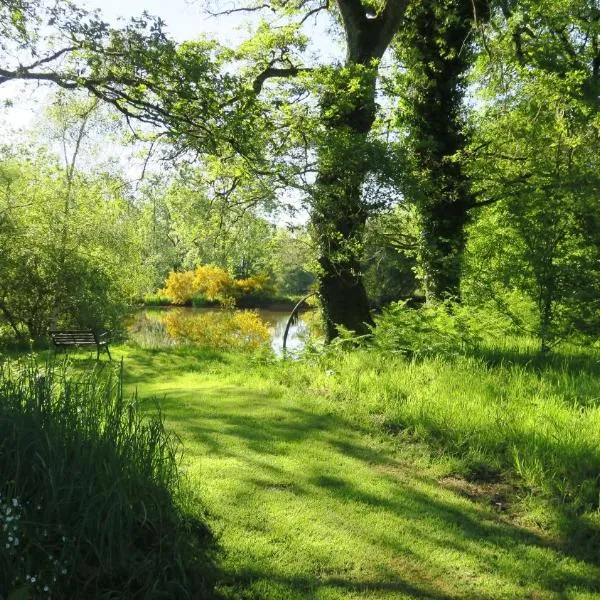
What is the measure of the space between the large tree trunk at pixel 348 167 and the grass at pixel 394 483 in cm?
275

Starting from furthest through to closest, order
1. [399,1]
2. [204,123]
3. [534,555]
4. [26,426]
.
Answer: [399,1] → [204,123] → [534,555] → [26,426]

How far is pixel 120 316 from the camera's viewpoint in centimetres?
1938

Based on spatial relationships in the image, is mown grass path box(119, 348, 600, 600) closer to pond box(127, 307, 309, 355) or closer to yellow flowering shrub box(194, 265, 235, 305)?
pond box(127, 307, 309, 355)

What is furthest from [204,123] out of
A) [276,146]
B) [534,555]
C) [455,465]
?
[534,555]

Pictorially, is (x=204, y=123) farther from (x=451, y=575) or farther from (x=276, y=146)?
(x=451, y=575)

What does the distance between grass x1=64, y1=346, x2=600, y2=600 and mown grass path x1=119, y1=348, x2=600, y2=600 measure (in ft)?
0.04

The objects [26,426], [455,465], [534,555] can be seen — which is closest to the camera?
[26,426]

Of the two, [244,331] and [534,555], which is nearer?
[534,555]

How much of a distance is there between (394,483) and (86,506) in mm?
2615

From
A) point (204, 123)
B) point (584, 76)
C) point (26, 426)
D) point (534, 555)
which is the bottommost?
point (534, 555)

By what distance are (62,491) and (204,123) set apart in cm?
548

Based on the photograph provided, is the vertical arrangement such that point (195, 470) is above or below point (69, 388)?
below

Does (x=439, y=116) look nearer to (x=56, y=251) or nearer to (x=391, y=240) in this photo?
(x=391, y=240)

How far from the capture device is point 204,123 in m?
7.18
